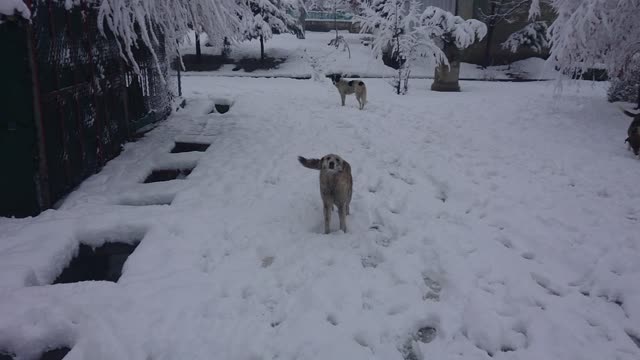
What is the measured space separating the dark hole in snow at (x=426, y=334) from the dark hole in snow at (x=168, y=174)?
501cm

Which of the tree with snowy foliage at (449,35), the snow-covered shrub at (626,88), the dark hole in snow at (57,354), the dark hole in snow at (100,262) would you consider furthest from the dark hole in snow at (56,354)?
the tree with snowy foliage at (449,35)

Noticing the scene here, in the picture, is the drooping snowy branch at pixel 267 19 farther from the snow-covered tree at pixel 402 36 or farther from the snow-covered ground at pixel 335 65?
the snow-covered tree at pixel 402 36

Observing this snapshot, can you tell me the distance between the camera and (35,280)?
3850 millimetres

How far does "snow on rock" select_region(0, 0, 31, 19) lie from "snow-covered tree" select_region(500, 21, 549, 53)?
21385 millimetres

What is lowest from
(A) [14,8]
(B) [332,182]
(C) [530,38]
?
(B) [332,182]

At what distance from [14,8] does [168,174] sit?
332 cm

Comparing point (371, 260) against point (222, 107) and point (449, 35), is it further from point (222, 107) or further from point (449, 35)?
point (449, 35)

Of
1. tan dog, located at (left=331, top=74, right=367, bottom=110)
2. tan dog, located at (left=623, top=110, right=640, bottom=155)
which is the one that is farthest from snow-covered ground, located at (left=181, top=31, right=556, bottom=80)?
tan dog, located at (left=623, top=110, right=640, bottom=155)

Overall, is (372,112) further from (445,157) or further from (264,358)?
(264,358)

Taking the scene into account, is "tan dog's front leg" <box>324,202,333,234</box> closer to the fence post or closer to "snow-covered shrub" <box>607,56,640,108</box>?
the fence post

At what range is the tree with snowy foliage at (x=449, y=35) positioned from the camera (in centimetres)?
1641

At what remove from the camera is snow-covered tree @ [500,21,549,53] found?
21547 mm

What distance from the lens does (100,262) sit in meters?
4.95

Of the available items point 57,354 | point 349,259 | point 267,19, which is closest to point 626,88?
point 349,259
